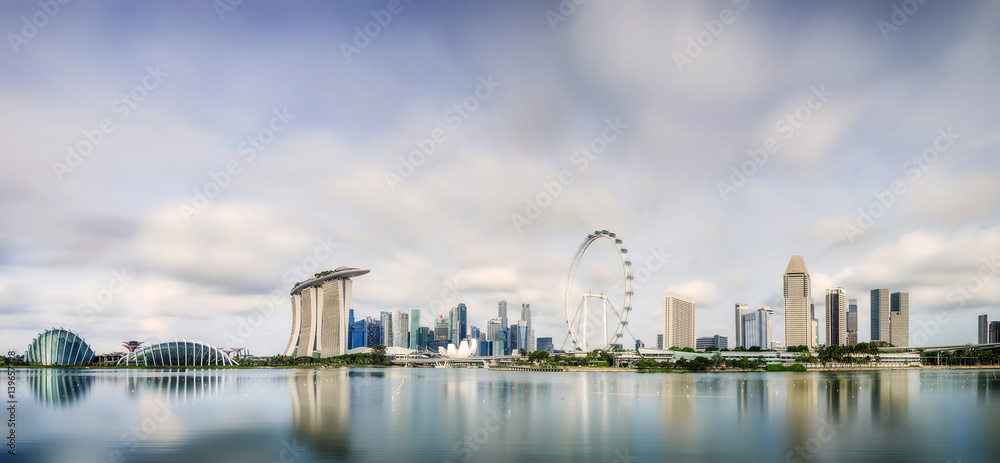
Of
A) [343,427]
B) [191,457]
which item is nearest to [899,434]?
[343,427]

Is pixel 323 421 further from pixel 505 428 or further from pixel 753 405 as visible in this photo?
pixel 753 405

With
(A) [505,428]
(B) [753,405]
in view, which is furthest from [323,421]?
(B) [753,405]

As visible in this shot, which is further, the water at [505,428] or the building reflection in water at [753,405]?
the building reflection in water at [753,405]

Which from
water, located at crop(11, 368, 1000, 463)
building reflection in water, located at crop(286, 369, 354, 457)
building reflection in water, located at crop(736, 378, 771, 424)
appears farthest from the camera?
building reflection in water, located at crop(736, 378, 771, 424)

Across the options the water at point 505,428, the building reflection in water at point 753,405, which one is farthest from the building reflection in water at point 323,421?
A: the building reflection in water at point 753,405

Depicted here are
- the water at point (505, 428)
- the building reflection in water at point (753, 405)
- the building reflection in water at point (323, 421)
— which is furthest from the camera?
the building reflection in water at point (753, 405)

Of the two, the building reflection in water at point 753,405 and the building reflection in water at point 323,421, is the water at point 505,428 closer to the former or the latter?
the building reflection in water at point 323,421

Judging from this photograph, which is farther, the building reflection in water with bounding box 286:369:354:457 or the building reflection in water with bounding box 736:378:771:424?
the building reflection in water with bounding box 736:378:771:424

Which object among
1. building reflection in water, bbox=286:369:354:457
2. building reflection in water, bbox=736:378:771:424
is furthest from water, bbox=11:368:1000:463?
building reflection in water, bbox=736:378:771:424

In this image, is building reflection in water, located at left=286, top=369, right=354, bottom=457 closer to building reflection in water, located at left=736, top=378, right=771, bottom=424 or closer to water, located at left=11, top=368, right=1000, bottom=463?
water, located at left=11, top=368, right=1000, bottom=463
